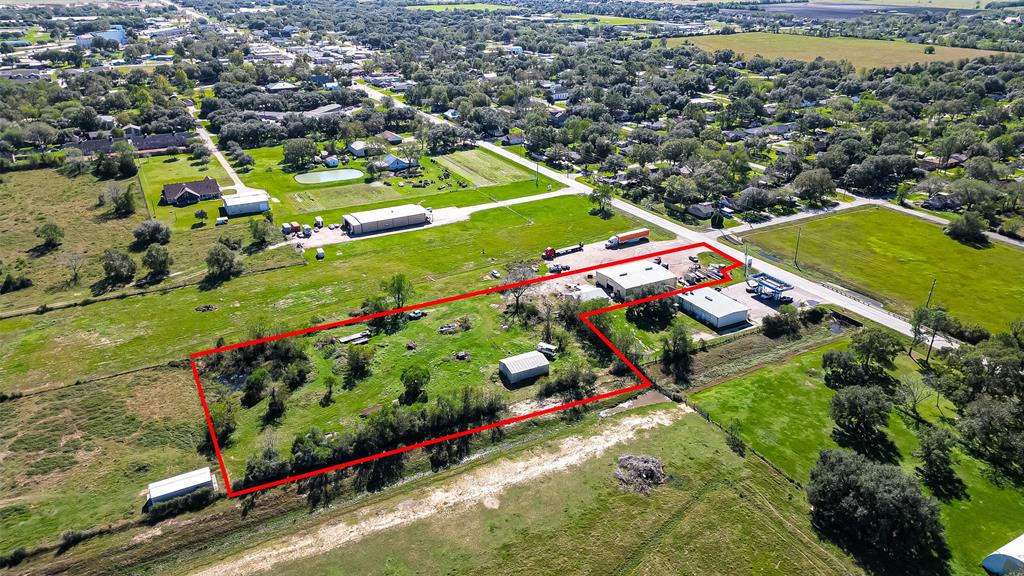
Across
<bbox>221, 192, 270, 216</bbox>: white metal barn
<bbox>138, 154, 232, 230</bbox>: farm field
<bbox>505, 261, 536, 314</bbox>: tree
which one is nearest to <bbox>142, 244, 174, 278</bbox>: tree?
<bbox>138, 154, 232, 230</bbox>: farm field

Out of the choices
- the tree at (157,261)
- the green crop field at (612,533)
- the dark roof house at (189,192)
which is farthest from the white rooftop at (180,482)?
the dark roof house at (189,192)

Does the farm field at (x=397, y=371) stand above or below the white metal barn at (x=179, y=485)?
below

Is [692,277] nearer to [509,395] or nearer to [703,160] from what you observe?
[509,395]

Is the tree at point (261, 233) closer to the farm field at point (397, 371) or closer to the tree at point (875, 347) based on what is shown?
the farm field at point (397, 371)

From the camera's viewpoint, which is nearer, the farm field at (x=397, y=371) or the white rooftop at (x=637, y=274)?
the farm field at (x=397, y=371)

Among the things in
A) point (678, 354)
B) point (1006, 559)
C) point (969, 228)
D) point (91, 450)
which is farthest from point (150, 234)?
point (969, 228)

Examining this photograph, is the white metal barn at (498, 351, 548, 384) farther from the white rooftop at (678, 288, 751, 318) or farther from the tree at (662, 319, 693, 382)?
the white rooftop at (678, 288, 751, 318)

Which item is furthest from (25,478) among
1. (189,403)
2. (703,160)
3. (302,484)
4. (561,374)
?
(703,160)
